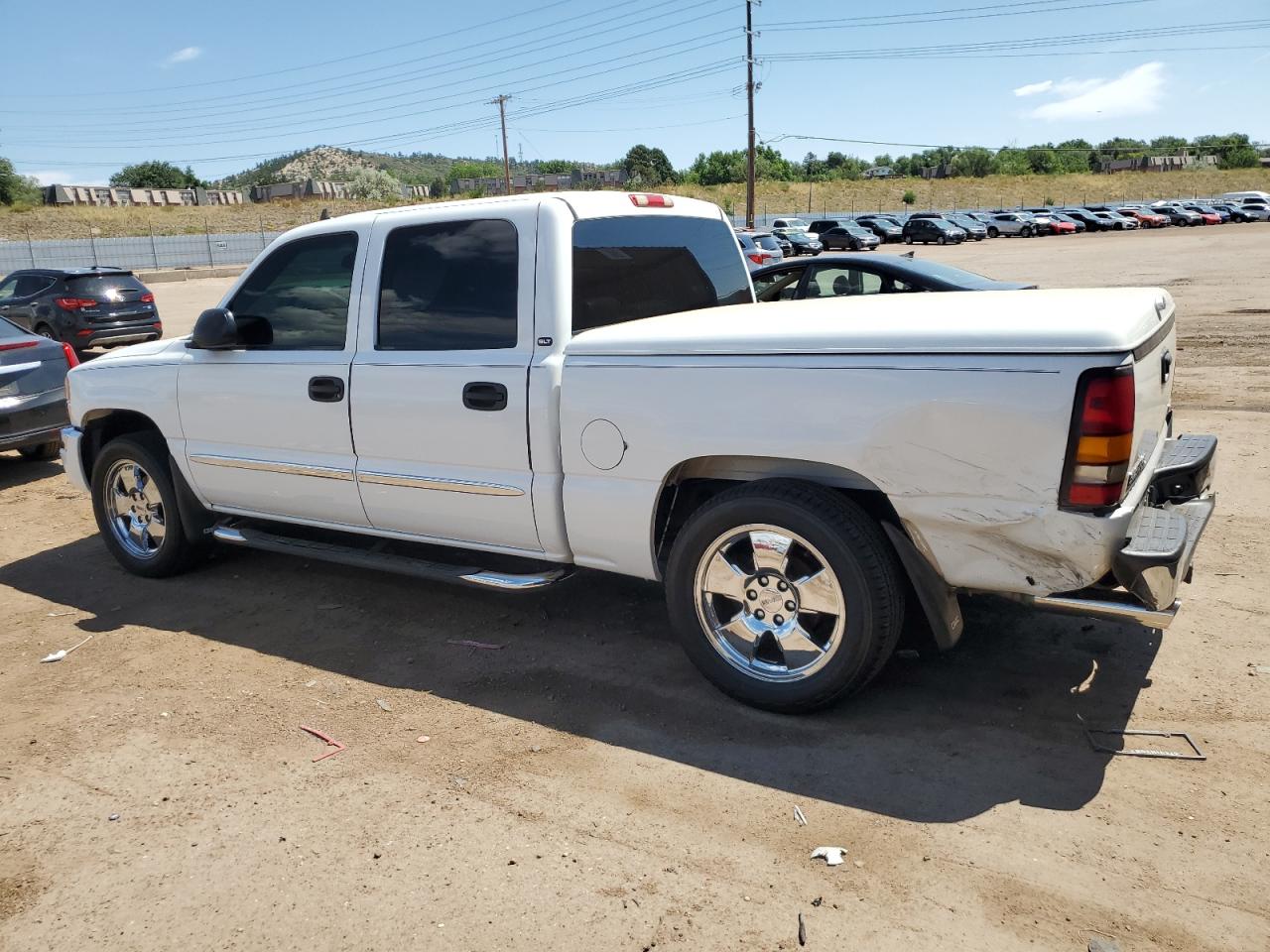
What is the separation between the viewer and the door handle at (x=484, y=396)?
4.11 metres

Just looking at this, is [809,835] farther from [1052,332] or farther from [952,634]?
[1052,332]

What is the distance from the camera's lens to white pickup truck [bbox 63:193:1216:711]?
10.3 ft

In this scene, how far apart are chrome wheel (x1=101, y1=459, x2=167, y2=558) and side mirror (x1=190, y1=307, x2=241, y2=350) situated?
1.15 metres

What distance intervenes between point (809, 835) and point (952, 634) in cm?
94

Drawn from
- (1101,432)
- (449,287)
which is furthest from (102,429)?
(1101,432)

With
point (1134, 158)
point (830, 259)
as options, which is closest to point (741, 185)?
point (1134, 158)

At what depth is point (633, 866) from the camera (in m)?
2.99

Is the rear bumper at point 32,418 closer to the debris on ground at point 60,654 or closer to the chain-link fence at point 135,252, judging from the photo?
the debris on ground at point 60,654

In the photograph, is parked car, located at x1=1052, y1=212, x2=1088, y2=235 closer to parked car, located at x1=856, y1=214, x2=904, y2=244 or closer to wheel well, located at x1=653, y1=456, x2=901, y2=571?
parked car, located at x1=856, y1=214, x2=904, y2=244

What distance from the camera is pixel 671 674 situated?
4246 mm

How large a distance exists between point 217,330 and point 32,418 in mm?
4694

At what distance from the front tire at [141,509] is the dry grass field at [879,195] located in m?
64.5

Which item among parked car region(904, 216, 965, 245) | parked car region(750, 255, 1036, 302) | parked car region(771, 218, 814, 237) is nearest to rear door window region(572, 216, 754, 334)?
parked car region(750, 255, 1036, 302)

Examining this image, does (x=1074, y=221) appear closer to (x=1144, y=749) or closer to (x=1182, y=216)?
(x=1182, y=216)
